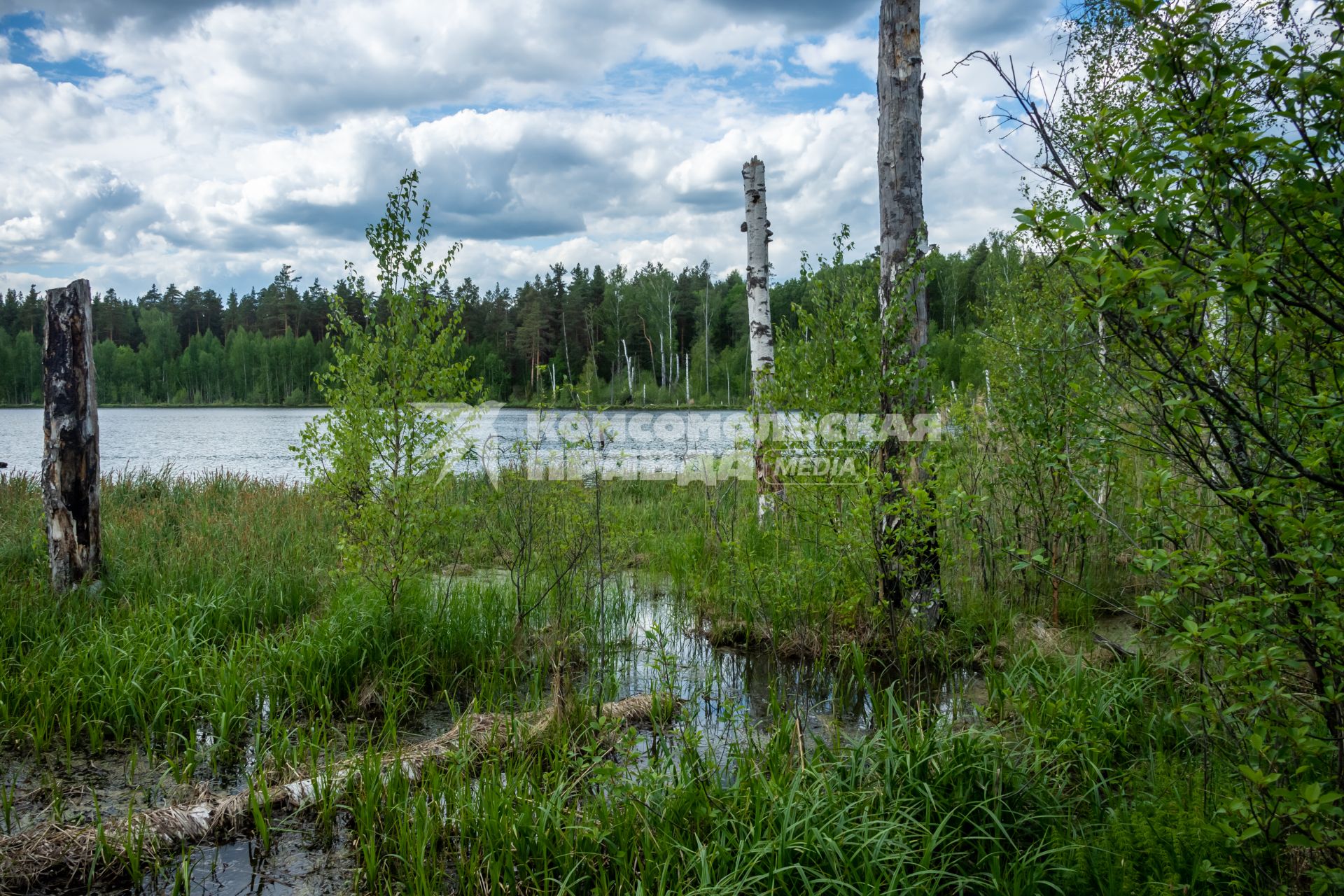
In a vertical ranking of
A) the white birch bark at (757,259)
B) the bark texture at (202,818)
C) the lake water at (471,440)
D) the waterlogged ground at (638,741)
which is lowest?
the waterlogged ground at (638,741)

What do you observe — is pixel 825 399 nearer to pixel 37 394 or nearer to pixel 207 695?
pixel 207 695

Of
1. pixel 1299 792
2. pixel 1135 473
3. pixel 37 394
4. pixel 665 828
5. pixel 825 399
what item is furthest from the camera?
pixel 37 394

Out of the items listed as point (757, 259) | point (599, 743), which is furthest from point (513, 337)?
point (599, 743)

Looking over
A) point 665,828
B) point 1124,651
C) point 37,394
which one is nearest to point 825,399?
point 1124,651

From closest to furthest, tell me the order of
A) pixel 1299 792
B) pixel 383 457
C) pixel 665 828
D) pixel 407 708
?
pixel 1299 792
pixel 665 828
pixel 407 708
pixel 383 457

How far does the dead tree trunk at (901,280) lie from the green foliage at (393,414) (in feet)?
10.2

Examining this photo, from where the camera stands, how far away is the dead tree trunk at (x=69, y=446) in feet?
20.7

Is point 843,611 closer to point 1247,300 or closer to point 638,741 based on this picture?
point 638,741

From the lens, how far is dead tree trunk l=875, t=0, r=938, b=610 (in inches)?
201

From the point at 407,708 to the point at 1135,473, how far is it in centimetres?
697

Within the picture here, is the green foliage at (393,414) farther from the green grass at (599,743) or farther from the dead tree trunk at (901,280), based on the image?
the dead tree trunk at (901,280)

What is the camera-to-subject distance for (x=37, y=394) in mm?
63562

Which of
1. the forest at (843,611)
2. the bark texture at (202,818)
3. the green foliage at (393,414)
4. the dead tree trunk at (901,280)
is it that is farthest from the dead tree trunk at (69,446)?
the dead tree trunk at (901,280)

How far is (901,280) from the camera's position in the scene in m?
5.48
